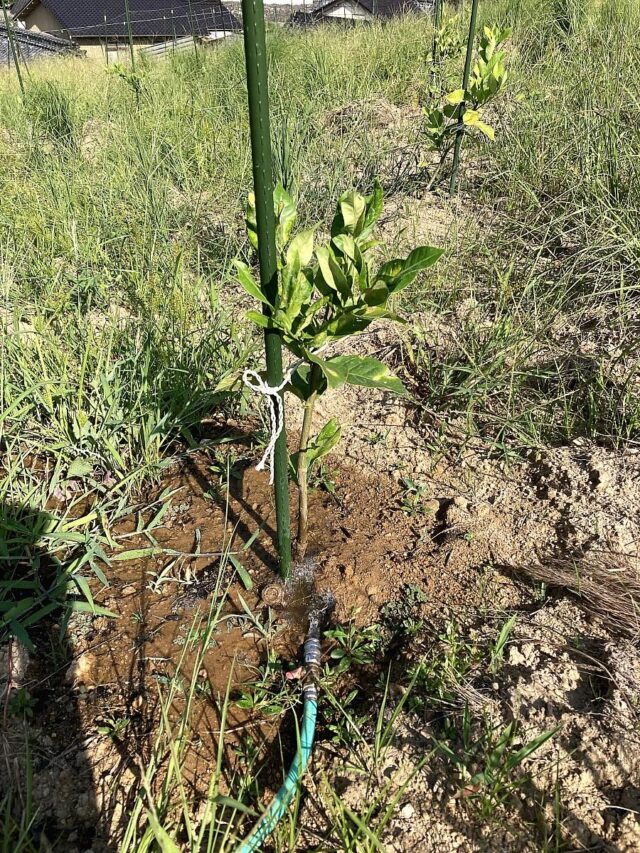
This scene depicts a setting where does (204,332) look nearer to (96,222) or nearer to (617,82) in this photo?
(96,222)

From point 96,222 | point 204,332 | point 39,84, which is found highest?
point 39,84

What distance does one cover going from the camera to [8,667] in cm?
129

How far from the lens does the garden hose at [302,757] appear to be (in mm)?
944

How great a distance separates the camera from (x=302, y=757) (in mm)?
1075

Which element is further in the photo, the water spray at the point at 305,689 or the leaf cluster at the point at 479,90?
the leaf cluster at the point at 479,90

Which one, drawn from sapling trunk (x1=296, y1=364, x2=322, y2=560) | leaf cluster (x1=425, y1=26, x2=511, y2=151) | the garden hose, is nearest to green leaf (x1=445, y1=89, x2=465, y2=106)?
leaf cluster (x1=425, y1=26, x2=511, y2=151)

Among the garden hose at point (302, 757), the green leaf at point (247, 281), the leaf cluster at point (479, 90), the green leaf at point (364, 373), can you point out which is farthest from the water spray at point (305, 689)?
the leaf cluster at point (479, 90)

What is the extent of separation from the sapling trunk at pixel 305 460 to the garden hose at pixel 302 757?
0.23m

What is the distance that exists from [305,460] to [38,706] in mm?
824

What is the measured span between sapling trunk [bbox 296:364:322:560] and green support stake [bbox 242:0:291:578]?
0.08 meters

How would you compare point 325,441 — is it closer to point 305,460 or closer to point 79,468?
point 305,460

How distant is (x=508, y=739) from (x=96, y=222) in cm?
268

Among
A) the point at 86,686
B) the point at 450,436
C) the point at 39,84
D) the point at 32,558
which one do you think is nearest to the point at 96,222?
the point at 32,558

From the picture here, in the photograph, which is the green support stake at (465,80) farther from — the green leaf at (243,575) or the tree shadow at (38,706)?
the tree shadow at (38,706)
